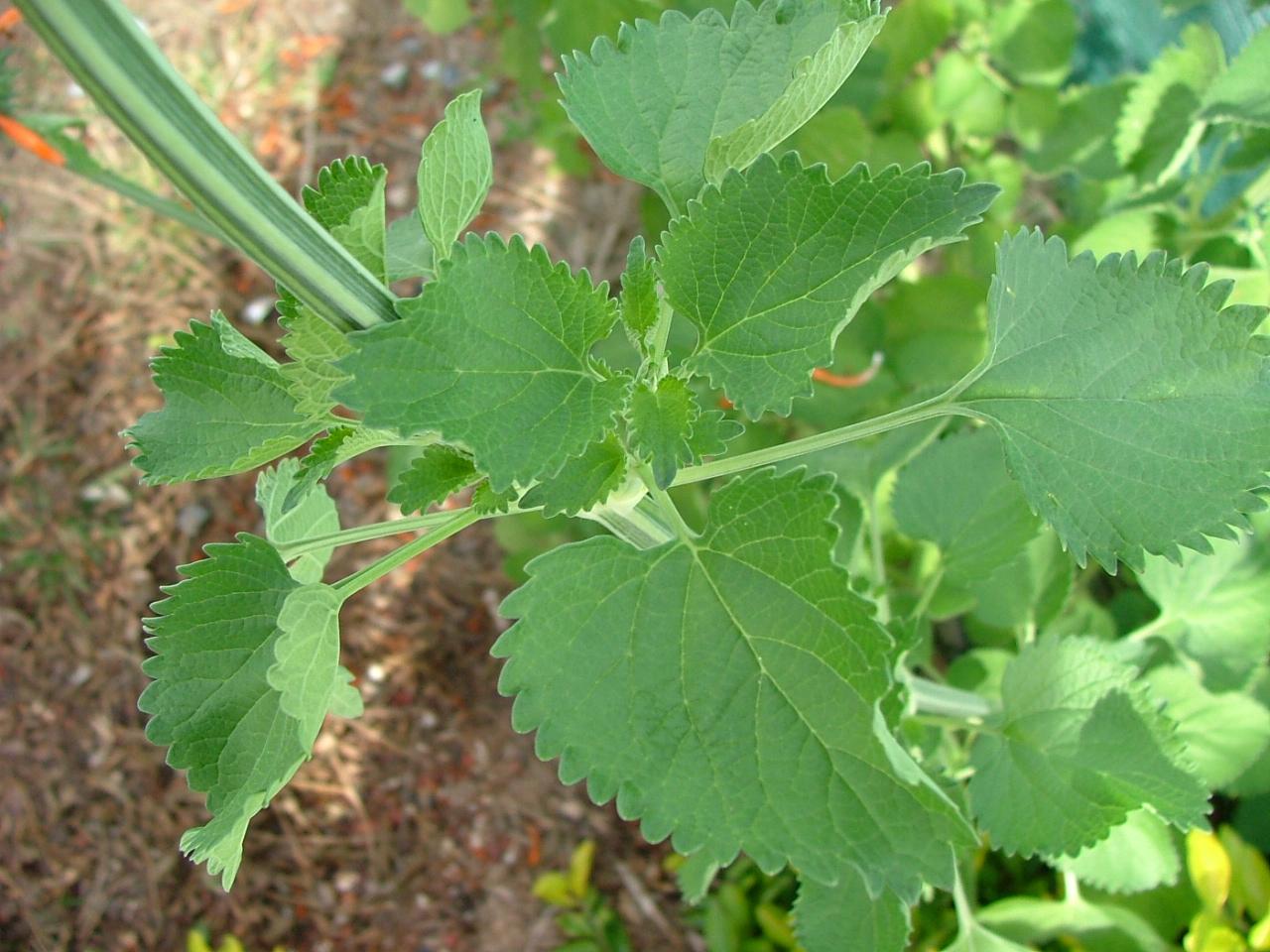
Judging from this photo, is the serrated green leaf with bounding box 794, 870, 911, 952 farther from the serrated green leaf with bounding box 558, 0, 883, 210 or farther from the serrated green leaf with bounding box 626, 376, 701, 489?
the serrated green leaf with bounding box 558, 0, 883, 210

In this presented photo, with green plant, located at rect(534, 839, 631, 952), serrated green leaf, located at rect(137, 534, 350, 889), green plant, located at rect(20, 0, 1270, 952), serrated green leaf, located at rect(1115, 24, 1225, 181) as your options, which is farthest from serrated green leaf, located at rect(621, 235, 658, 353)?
green plant, located at rect(534, 839, 631, 952)

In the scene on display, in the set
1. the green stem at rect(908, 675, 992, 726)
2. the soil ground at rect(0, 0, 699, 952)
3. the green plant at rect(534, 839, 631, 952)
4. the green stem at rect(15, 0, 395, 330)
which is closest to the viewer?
the green stem at rect(15, 0, 395, 330)

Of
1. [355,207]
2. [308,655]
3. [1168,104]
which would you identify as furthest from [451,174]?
[1168,104]

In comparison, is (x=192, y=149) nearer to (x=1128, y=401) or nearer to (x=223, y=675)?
(x=223, y=675)

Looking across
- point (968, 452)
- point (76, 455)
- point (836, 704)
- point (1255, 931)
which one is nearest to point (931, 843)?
point (836, 704)

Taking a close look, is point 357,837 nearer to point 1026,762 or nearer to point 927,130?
point 1026,762
